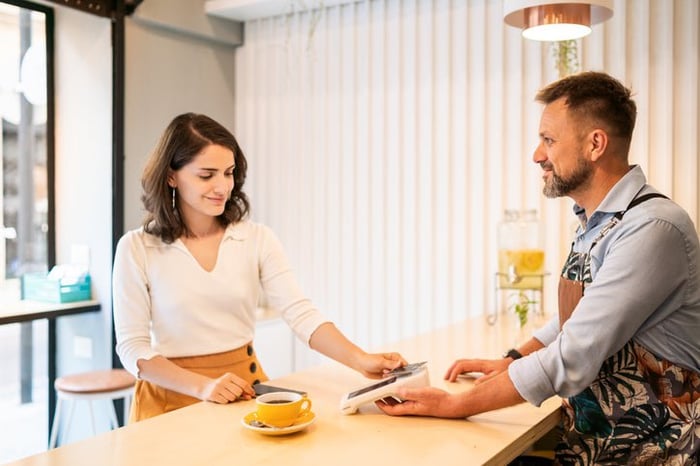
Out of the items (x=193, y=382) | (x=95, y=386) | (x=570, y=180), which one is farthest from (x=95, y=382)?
(x=570, y=180)

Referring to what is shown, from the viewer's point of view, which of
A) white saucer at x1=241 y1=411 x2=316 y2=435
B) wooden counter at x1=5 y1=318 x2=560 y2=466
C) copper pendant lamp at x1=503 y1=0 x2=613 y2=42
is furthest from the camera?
copper pendant lamp at x1=503 y1=0 x2=613 y2=42

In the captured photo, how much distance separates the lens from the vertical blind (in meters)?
3.07

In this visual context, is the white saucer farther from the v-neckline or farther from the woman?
the v-neckline

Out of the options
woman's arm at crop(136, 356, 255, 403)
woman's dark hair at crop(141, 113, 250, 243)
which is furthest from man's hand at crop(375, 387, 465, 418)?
woman's dark hair at crop(141, 113, 250, 243)

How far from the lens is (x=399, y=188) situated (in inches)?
147

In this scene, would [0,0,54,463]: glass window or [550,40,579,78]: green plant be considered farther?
Answer: [0,0,54,463]: glass window

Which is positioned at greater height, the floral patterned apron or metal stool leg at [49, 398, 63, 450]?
the floral patterned apron

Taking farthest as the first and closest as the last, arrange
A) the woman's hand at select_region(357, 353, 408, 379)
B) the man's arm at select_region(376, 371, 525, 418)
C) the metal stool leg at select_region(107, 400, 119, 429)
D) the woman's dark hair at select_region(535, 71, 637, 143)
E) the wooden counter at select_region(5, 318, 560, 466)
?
the metal stool leg at select_region(107, 400, 119, 429), the woman's hand at select_region(357, 353, 408, 379), the woman's dark hair at select_region(535, 71, 637, 143), the man's arm at select_region(376, 371, 525, 418), the wooden counter at select_region(5, 318, 560, 466)

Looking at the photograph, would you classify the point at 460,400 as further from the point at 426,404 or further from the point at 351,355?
the point at 351,355

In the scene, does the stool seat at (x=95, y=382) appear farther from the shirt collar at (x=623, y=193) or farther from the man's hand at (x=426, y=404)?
the shirt collar at (x=623, y=193)

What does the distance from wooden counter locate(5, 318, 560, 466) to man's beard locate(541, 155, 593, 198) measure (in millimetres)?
522

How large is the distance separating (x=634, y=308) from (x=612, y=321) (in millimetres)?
52

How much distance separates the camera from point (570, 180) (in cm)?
177

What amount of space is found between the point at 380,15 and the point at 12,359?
8.36 feet
